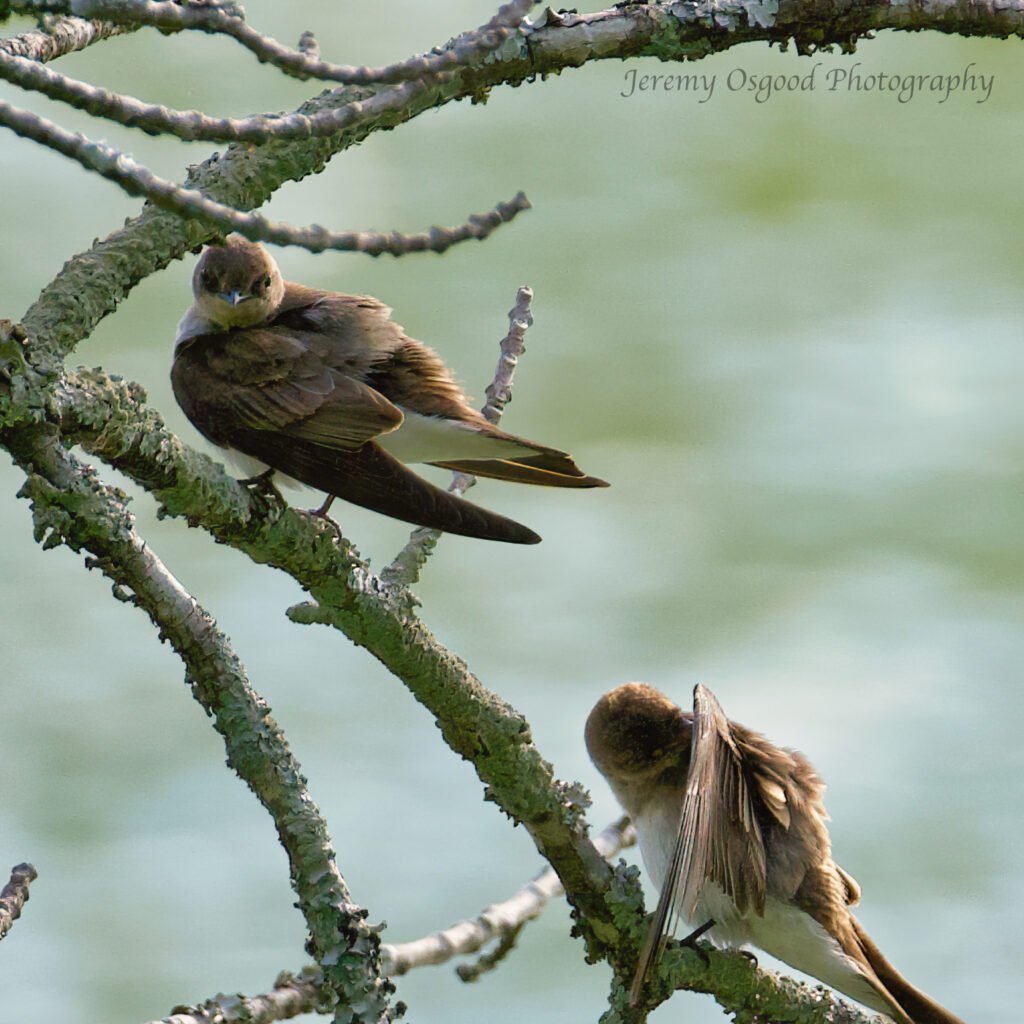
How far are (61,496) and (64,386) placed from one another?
0.36ft

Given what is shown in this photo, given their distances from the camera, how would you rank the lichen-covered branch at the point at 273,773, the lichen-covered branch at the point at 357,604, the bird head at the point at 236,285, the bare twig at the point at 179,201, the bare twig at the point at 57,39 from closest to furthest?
1. the bare twig at the point at 179,201
2. the lichen-covered branch at the point at 357,604
3. the lichen-covered branch at the point at 273,773
4. the bare twig at the point at 57,39
5. the bird head at the point at 236,285

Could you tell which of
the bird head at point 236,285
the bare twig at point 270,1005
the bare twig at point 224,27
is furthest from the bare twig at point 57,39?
the bare twig at point 270,1005

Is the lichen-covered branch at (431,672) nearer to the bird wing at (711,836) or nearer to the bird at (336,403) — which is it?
the bird wing at (711,836)

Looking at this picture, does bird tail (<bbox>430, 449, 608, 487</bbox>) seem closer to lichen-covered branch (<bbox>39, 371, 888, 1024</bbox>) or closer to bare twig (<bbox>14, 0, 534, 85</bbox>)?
lichen-covered branch (<bbox>39, 371, 888, 1024</bbox>)

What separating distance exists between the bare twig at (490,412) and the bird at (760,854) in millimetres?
513

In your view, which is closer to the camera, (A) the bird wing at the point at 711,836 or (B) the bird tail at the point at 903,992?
(A) the bird wing at the point at 711,836

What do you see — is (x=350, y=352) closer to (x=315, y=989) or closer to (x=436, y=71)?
(x=315, y=989)

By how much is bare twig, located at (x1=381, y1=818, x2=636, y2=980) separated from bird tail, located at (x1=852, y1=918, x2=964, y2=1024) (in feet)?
2.00

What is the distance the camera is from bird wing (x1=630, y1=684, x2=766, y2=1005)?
192 cm

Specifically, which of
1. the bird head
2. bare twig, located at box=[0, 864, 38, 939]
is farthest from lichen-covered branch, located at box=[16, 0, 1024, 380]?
bare twig, located at box=[0, 864, 38, 939]

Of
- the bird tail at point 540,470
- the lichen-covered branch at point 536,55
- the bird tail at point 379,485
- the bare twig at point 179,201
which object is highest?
the lichen-covered branch at point 536,55

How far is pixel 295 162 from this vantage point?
7.01 feet

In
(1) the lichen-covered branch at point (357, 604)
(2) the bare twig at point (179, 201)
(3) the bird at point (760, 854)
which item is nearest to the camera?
(2) the bare twig at point (179, 201)

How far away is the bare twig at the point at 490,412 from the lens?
83.1 inches
